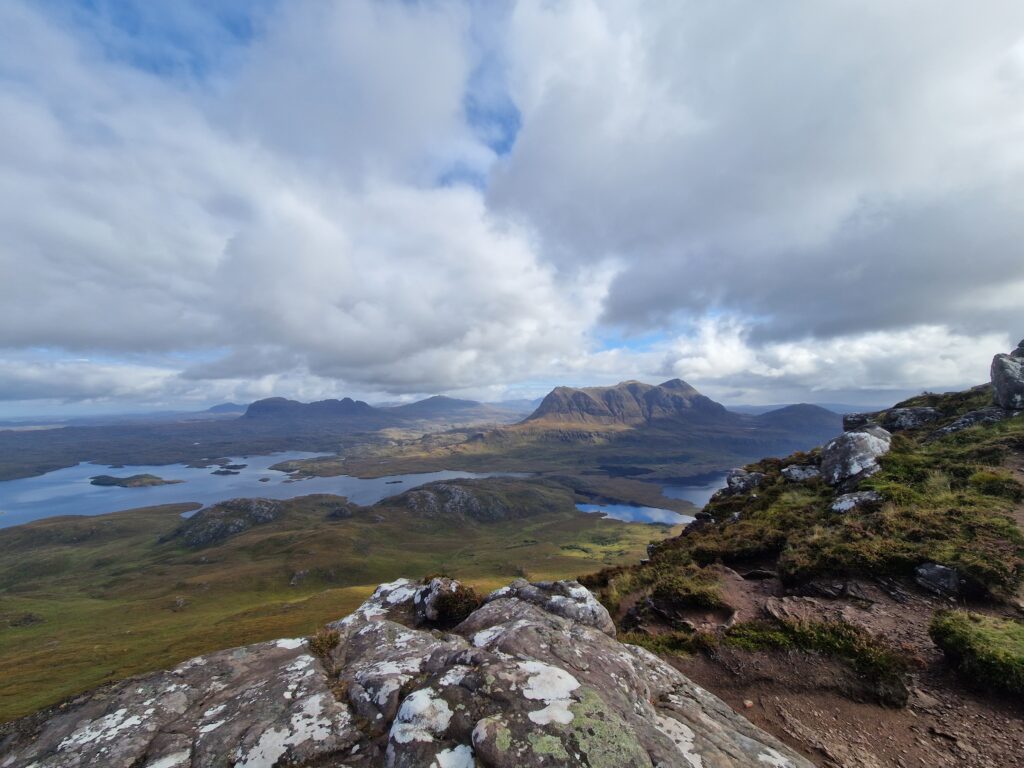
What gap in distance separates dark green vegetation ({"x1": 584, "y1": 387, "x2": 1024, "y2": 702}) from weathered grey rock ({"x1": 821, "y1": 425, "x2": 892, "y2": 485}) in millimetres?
737

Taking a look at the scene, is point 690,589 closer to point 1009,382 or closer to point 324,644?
point 324,644

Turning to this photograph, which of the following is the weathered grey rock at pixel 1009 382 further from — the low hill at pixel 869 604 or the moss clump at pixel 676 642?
the moss clump at pixel 676 642

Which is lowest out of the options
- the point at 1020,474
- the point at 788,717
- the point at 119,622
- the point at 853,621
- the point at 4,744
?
the point at 119,622

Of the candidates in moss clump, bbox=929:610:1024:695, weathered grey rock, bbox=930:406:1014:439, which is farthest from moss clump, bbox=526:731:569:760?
weathered grey rock, bbox=930:406:1014:439

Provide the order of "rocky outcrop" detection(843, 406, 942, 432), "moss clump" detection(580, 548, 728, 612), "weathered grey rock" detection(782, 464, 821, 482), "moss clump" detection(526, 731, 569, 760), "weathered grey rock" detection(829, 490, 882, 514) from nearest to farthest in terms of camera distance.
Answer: "moss clump" detection(526, 731, 569, 760), "moss clump" detection(580, 548, 728, 612), "weathered grey rock" detection(829, 490, 882, 514), "weathered grey rock" detection(782, 464, 821, 482), "rocky outcrop" detection(843, 406, 942, 432)

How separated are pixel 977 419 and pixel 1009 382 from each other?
11.2 ft

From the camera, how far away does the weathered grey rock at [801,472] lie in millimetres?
30078

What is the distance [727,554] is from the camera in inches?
854

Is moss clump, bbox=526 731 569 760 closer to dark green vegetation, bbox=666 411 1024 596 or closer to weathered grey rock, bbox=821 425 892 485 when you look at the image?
dark green vegetation, bbox=666 411 1024 596

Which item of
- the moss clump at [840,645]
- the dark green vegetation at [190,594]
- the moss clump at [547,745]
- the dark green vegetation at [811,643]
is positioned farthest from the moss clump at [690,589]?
the moss clump at [547,745]

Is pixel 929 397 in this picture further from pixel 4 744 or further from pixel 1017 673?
pixel 4 744

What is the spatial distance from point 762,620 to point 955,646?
5.22 meters

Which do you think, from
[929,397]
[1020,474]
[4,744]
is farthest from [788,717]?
[929,397]

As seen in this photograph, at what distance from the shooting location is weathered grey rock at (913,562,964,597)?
13.8 m
